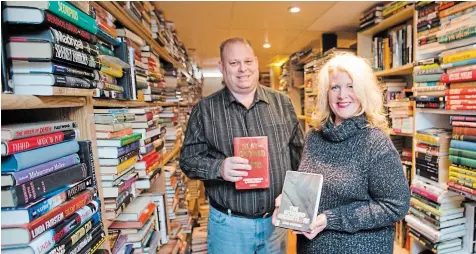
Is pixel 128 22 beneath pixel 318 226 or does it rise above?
above

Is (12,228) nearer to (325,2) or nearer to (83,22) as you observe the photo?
(83,22)

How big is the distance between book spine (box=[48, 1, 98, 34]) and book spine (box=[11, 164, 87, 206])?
34cm

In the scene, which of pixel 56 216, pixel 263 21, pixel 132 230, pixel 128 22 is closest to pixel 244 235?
pixel 132 230

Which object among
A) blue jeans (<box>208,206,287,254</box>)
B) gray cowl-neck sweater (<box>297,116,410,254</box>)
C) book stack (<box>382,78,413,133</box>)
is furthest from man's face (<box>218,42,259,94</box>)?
book stack (<box>382,78,413,133</box>)

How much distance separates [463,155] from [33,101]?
1744 mm

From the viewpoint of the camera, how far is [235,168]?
1.04m

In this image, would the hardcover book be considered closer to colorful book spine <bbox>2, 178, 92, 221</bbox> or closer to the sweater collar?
the sweater collar

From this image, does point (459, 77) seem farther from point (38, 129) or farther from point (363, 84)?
point (38, 129)

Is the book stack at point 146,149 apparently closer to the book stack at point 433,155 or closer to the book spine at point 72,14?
the book spine at point 72,14

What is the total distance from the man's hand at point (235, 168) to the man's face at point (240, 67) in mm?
364

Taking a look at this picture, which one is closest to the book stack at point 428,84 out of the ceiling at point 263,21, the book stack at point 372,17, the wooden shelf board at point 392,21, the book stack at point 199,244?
the wooden shelf board at point 392,21

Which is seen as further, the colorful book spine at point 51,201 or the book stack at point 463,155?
the book stack at point 463,155

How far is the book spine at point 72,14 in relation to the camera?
1.91 feet

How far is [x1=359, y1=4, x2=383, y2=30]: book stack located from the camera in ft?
7.06
